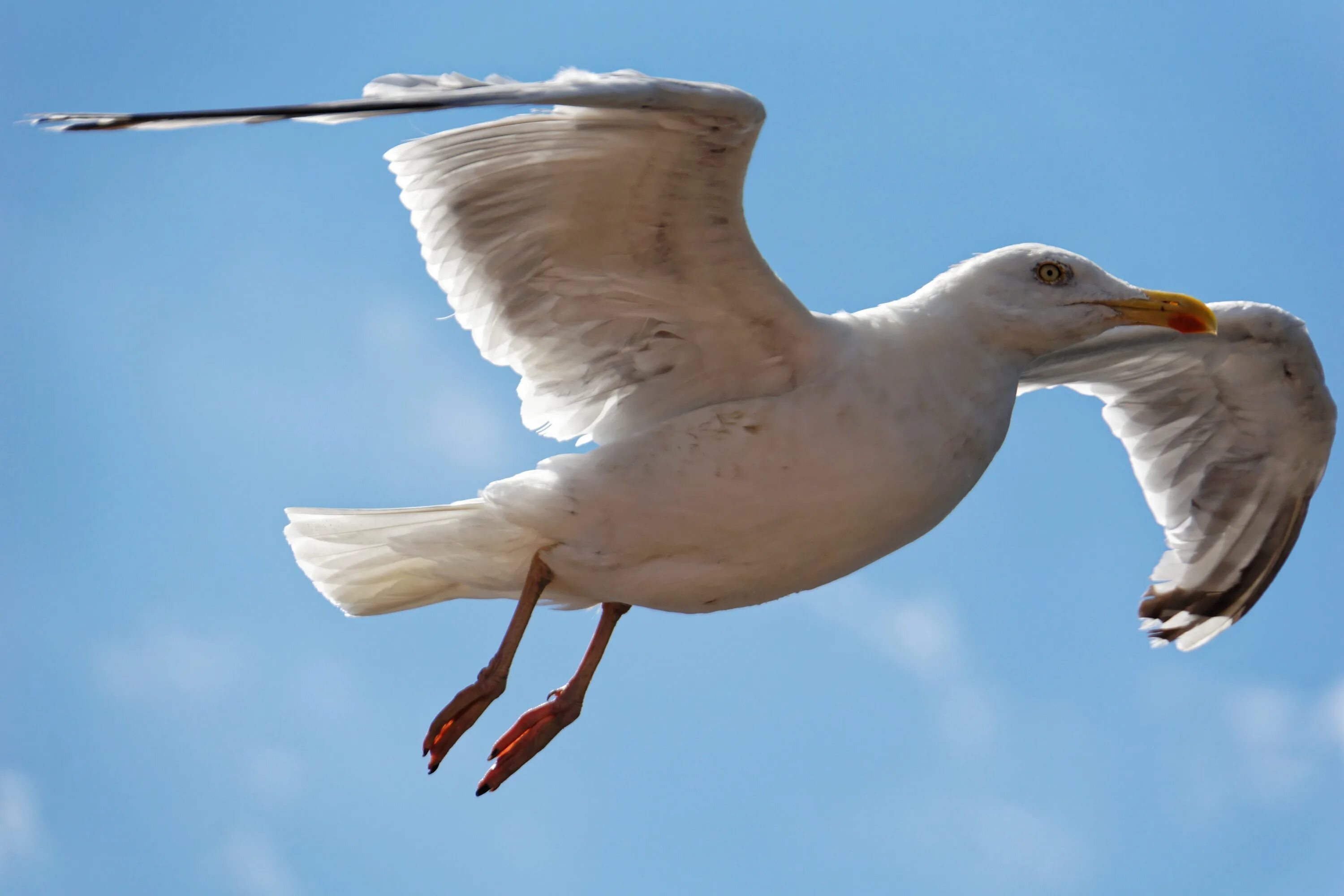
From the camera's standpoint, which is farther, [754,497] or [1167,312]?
[1167,312]

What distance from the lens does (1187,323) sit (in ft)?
22.1

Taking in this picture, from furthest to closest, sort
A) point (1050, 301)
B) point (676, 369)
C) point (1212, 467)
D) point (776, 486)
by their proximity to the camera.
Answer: point (1212, 467) → point (1050, 301) → point (676, 369) → point (776, 486)

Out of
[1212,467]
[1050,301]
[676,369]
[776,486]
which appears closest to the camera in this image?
[776,486]

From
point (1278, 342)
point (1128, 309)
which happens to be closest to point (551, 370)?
point (1128, 309)

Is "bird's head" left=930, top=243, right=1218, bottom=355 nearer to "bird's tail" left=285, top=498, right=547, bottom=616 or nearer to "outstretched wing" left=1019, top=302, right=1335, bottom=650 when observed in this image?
"outstretched wing" left=1019, top=302, right=1335, bottom=650

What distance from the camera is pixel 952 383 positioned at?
632 cm

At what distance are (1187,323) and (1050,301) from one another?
639 mm

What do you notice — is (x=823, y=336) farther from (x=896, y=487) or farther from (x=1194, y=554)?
(x=1194, y=554)

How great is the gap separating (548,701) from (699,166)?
8.83ft

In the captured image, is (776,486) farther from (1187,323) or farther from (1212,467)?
(1212,467)

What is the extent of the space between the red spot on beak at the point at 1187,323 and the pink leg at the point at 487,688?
2877 mm

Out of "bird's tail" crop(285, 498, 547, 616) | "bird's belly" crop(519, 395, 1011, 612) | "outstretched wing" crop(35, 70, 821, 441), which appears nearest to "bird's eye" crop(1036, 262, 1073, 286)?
"bird's belly" crop(519, 395, 1011, 612)

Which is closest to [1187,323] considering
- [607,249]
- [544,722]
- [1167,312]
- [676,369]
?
[1167,312]

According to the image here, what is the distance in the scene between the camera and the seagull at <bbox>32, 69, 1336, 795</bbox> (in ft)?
19.2
